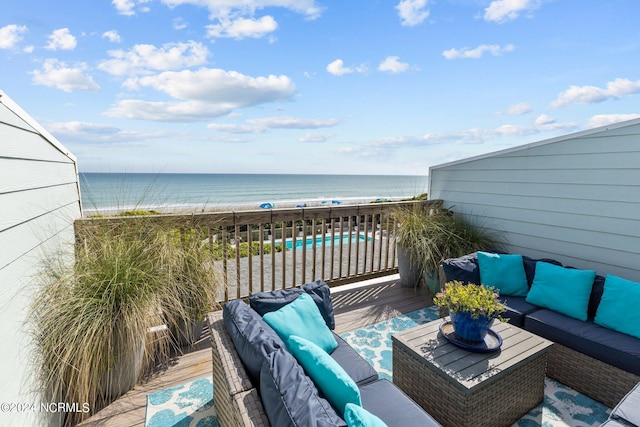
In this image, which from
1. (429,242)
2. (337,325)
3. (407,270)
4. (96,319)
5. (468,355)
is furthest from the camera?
(407,270)

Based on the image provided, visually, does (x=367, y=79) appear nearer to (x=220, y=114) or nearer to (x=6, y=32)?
(x=6, y=32)

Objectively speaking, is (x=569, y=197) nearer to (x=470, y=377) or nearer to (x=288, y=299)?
(x=470, y=377)

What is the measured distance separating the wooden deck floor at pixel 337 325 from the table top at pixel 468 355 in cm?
122

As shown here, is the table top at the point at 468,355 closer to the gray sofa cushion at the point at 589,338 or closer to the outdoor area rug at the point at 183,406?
the gray sofa cushion at the point at 589,338

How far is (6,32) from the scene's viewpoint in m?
2.80

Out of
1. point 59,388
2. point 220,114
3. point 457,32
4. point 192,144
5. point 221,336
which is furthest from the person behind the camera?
point 192,144

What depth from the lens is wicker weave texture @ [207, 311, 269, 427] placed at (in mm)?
1229

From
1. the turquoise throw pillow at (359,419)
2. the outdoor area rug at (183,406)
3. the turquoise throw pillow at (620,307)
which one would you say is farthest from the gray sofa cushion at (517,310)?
the outdoor area rug at (183,406)

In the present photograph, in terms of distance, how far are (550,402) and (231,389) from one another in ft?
7.81

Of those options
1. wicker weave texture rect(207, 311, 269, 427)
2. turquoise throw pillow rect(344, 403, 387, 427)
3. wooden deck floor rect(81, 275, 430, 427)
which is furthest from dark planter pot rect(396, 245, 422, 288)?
turquoise throw pillow rect(344, 403, 387, 427)

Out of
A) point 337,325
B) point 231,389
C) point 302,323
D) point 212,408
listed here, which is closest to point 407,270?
point 337,325

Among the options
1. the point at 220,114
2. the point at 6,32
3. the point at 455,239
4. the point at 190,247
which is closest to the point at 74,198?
the point at 190,247

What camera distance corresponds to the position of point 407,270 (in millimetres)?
4285

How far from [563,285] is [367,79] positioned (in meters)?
6.68
